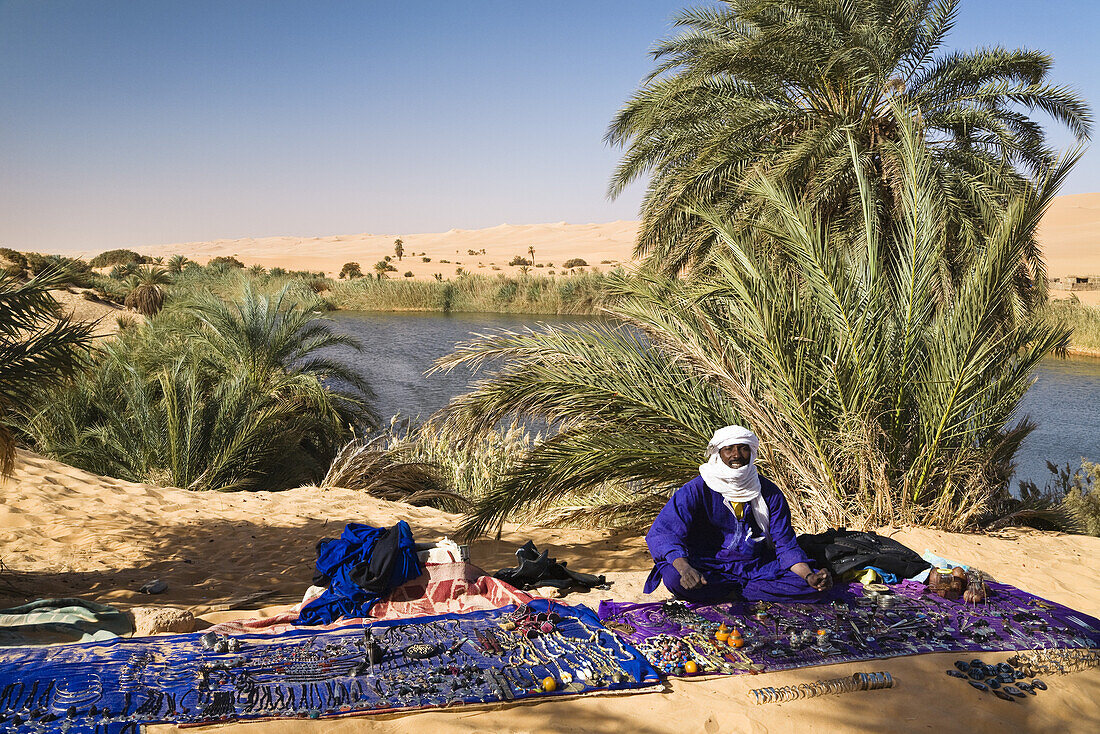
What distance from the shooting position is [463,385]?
19.0 m

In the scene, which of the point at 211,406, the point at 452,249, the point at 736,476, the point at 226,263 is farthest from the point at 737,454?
the point at 452,249

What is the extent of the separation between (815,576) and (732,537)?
1.72ft

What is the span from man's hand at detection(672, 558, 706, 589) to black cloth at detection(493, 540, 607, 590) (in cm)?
84

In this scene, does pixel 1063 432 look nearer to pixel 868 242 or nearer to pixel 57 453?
pixel 868 242

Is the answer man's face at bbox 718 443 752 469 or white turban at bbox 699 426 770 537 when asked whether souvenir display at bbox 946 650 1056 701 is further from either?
man's face at bbox 718 443 752 469

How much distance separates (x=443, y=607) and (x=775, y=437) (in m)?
2.97

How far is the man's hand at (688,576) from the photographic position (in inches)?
166

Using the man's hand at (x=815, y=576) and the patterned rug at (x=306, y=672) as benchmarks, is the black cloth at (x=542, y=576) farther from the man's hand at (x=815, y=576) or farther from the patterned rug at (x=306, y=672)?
the man's hand at (x=815, y=576)

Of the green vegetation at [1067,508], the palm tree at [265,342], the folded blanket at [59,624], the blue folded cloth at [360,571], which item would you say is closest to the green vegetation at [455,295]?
the palm tree at [265,342]

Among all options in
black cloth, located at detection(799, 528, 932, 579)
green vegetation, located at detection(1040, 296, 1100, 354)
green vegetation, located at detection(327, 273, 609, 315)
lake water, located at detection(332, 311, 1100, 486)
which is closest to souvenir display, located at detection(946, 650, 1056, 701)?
black cloth, located at detection(799, 528, 932, 579)

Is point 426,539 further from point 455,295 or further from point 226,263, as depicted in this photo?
point 226,263

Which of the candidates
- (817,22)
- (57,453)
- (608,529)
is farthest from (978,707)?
(57,453)

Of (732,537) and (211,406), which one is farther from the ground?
(211,406)

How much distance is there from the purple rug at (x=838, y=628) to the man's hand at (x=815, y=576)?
0.11 m
